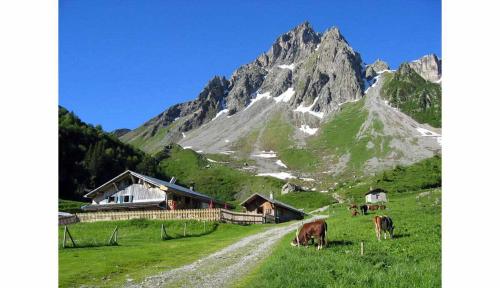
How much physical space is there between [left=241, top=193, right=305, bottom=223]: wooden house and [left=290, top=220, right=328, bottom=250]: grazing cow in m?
36.9

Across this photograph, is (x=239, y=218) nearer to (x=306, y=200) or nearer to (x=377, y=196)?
(x=377, y=196)

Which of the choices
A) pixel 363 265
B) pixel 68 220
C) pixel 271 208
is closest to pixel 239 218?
pixel 68 220

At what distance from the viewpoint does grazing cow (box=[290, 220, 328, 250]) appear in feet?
57.5

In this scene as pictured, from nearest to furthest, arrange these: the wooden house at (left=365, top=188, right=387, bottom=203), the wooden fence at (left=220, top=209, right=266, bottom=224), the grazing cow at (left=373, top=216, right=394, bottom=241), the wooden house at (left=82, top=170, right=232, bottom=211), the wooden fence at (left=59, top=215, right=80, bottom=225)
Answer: the grazing cow at (left=373, top=216, right=394, bottom=241) < the wooden fence at (left=59, top=215, right=80, bottom=225) < the wooden fence at (left=220, top=209, right=266, bottom=224) < the wooden house at (left=82, top=170, right=232, bottom=211) < the wooden house at (left=365, top=188, right=387, bottom=203)

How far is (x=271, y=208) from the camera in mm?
57531

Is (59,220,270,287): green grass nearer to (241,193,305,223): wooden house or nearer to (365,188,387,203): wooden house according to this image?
(241,193,305,223): wooden house

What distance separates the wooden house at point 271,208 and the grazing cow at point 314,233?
3689 centimetres

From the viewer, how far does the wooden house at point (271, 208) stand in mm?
56969

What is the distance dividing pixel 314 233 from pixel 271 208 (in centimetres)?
4006

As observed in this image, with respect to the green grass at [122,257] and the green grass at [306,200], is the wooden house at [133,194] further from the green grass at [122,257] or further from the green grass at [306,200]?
the green grass at [306,200]

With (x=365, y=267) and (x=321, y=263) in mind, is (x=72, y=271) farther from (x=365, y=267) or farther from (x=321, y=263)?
(x=365, y=267)

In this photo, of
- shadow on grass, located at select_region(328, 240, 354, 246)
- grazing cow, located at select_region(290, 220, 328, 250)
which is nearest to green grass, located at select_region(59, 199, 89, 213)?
grazing cow, located at select_region(290, 220, 328, 250)
